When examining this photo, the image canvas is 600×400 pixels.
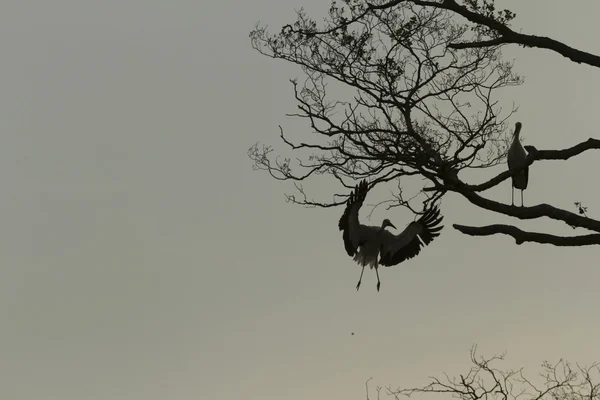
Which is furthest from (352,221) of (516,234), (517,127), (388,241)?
(516,234)

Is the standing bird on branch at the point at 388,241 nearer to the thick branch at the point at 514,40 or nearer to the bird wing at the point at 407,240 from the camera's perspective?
the bird wing at the point at 407,240

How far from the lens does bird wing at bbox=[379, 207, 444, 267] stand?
1423 centimetres

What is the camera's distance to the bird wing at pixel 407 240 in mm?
14234

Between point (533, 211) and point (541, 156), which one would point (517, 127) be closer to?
point (541, 156)

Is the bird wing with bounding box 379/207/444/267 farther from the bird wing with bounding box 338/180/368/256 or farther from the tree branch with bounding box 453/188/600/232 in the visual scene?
the tree branch with bounding box 453/188/600/232

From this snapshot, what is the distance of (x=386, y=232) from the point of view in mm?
14344

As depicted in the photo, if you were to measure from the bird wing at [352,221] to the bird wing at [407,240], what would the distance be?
37 centimetres

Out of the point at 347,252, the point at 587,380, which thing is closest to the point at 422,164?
the point at 587,380

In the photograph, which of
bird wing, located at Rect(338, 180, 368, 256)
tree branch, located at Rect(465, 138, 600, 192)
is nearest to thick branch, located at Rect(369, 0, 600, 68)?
tree branch, located at Rect(465, 138, 600, 192)

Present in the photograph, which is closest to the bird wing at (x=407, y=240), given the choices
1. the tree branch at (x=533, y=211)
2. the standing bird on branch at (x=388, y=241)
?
the standing bird on branch at (x=388, y=241)

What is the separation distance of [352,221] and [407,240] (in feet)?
3.02

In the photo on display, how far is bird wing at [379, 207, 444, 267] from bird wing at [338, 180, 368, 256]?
1.22ft

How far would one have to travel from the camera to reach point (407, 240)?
14297 mm

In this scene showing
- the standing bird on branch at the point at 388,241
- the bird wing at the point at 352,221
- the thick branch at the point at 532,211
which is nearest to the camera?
the thick branch at the point at 532,211
